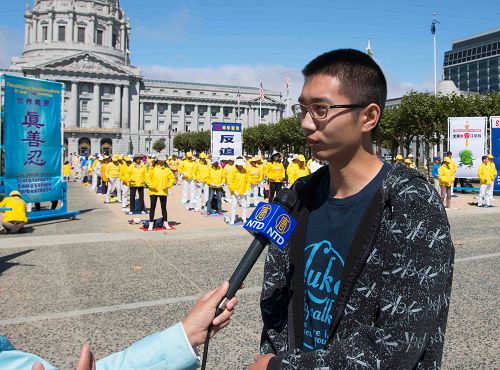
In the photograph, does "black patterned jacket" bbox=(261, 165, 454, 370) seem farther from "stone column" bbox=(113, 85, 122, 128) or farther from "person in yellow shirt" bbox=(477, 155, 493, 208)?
"stone column" bbox=(113, 85, 122, 128)

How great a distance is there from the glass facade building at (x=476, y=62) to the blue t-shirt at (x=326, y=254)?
132176 mm

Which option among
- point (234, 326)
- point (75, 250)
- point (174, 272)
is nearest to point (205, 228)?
point (75, 250)

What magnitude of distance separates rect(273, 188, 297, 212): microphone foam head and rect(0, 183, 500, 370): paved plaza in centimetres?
256

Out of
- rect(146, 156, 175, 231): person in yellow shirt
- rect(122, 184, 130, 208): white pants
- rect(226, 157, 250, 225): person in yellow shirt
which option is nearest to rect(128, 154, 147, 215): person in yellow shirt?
rect(122, 184, 130, 208): white pants

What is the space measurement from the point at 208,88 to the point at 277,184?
9824 centimetres

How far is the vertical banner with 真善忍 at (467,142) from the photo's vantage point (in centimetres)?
1964

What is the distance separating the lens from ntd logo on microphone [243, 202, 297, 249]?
159 cm

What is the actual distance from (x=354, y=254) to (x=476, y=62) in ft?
473

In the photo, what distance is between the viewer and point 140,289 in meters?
6.17

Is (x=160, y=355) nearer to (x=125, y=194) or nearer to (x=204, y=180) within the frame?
(x=204, y=180)

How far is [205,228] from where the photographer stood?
11.7 metres

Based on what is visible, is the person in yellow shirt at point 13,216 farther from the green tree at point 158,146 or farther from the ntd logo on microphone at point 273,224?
the green tree at point 158,146

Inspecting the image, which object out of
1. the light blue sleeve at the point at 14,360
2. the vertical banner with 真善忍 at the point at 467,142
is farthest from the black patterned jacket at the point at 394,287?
the vertical banner with 真善忍 at the point at 467,142

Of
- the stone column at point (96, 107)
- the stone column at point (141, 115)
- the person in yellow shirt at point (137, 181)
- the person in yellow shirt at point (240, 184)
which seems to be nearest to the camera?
the person in yellow shirt at point (240, 184)
